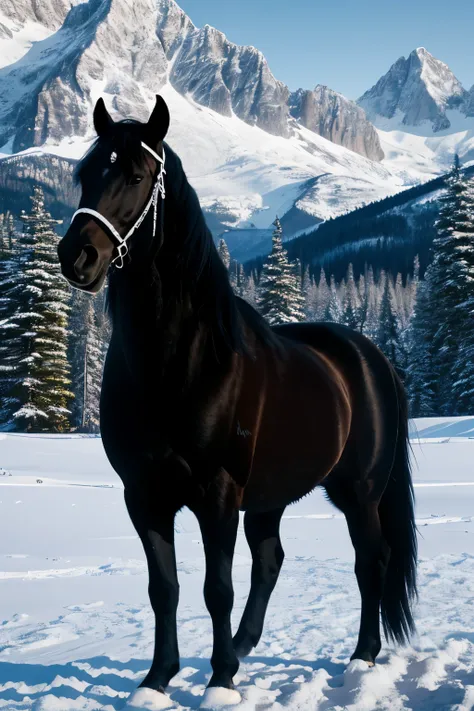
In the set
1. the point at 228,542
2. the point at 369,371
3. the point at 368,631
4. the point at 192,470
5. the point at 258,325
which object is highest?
the point at 258,325

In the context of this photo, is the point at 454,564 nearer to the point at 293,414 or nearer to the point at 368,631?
the point at 368,631

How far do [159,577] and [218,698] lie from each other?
1.92ft

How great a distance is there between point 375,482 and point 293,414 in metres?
1.01

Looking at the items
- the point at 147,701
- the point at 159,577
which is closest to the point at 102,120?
the point at 159,577

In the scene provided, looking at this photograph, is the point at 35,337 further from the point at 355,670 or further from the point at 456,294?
the point at 355,670

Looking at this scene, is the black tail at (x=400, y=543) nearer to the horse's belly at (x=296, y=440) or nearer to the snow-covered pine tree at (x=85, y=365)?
the horse's belly at (x=296, y=440)

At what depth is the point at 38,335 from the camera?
85.2ft

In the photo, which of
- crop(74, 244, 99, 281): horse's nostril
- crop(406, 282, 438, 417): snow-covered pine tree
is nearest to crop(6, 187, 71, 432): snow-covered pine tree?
crop(406, 282, 438, 417): snow-covered pine tree

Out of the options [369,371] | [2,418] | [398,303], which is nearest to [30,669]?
[369,371]

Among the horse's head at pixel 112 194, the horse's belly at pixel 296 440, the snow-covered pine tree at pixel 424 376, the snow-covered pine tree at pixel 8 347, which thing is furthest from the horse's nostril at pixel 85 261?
the snow-covered pine tree at pixel 424 376

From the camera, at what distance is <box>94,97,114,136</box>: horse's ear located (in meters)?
2.92

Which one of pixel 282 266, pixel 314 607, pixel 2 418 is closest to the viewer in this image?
pixel 314 607

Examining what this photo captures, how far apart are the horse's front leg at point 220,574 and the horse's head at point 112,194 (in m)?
1.06

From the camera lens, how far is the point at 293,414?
339cm
